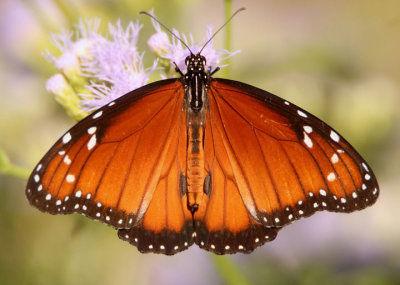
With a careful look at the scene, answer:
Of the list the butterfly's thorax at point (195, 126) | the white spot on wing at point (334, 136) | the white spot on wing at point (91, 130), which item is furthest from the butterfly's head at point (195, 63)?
the white spot on wing at point (334, 136)

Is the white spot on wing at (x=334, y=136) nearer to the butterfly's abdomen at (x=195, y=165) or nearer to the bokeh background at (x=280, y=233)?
the butterfly's abdomen at (x=195, y=165)

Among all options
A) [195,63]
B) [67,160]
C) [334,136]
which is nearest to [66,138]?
[67,160]

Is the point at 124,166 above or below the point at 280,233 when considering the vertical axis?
below

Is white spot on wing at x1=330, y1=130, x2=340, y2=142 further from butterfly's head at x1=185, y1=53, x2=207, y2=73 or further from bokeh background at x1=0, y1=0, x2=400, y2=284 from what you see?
bokeh background at x1=0, y1=0, x2=400, y2=284

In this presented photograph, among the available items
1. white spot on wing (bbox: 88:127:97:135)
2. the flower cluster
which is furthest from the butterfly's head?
white spot on wing (bbox: 88:127:97:135)

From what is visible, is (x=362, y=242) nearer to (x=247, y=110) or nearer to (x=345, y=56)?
(x=345, y=56)

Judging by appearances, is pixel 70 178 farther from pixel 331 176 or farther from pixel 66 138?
pixel 331 176
